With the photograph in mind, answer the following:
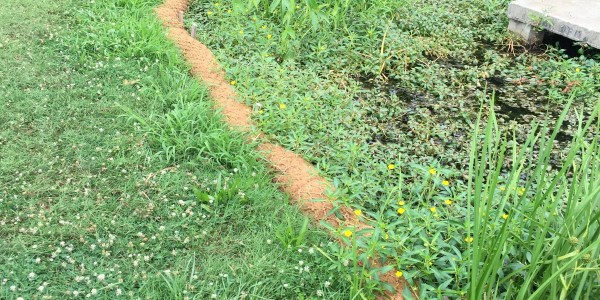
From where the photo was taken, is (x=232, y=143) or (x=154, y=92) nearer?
(x=232, y=143)

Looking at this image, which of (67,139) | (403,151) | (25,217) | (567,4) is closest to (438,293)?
(403,151)

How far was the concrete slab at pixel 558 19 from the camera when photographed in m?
5.23

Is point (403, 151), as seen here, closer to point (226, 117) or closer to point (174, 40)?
point (226, 117)

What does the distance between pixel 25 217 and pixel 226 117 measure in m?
1.38

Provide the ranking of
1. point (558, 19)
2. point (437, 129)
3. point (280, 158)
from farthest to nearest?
point (558, 19), point (437, 129), point (280, 158)

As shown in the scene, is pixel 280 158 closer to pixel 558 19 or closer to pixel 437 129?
pixel 437 129

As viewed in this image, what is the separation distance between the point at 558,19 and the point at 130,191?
433 centimetres

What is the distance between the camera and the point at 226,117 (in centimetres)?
373

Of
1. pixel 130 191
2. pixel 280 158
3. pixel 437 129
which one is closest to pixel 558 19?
pixel 437 129

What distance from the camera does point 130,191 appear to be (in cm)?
309

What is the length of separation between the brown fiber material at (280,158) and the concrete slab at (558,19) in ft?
10.2

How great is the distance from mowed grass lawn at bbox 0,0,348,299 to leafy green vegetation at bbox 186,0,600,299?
1.29 feet

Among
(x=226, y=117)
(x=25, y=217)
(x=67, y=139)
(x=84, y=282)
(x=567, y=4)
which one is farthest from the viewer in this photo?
(x=567, y=4)

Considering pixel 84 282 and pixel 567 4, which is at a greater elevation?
pixel 567 4
